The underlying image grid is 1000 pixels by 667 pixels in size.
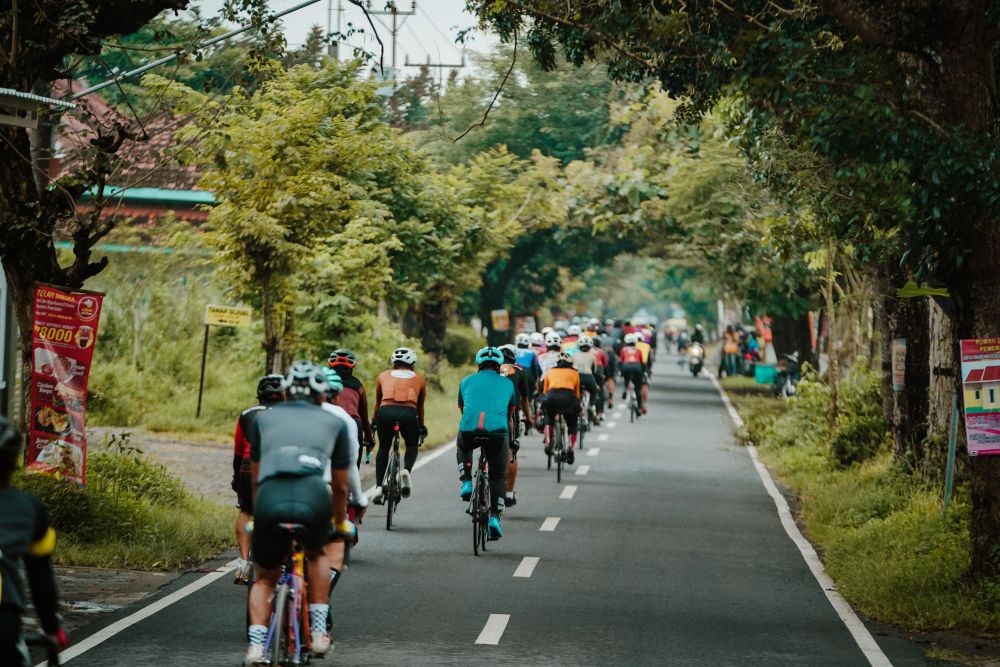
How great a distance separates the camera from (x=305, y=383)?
8.30 m

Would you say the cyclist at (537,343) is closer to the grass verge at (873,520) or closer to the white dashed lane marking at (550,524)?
the grass verge at (873,520)

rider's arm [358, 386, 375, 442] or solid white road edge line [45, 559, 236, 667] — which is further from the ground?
rider's arm [358, 386, 375, 442]

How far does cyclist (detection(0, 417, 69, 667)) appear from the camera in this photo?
5578 mm

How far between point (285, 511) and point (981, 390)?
23.2 ft

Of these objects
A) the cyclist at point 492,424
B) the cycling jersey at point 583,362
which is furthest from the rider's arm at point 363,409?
the cycling jersey at point 583,362

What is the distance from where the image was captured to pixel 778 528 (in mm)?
18375

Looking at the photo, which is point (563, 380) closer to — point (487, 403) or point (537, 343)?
point (487, 403)

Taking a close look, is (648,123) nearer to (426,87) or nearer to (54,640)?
(426,87)

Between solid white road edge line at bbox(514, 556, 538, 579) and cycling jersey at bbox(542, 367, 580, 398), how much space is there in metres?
7.45

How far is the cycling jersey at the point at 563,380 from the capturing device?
73.5 feet

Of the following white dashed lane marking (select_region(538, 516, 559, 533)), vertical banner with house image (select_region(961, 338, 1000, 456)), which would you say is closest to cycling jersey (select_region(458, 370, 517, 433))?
white dashed lane marking (select_region(538, 516, 559, 533))

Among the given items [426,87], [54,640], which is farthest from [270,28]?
[426,87]

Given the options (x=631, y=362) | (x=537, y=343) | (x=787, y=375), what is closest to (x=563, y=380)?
(x=537, y=343)

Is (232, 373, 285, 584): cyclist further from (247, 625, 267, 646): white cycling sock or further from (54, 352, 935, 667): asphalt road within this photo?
(247, 625, 267, 646): white cycling sock
